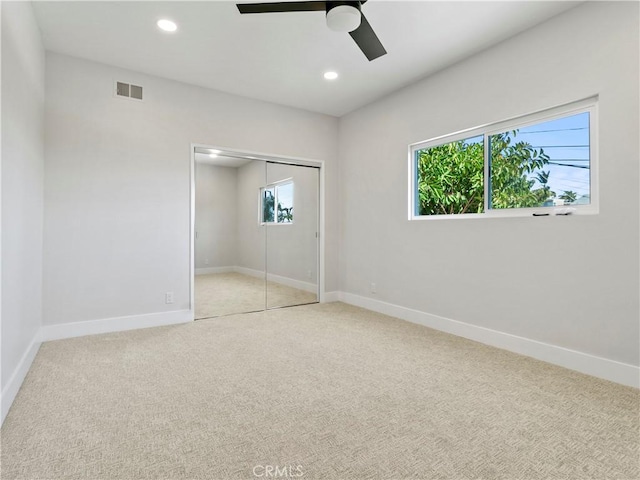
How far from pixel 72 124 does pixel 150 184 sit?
848mm

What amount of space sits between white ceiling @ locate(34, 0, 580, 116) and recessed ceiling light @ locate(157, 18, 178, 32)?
0.04 metres

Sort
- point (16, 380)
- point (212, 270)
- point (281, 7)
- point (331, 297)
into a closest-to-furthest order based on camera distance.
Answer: point (281, 7) → point (16, 380) → point (212, 270) → point (331, 297)

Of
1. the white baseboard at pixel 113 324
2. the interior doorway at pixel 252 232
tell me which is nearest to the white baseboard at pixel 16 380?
the white baseboard at pixel 113 324

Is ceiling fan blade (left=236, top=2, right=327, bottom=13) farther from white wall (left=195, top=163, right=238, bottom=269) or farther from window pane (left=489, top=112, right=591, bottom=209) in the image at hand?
white wall (left=195, top=163, right=238, bottom=269)

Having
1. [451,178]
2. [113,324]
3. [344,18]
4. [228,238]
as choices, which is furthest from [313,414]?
[228,238]

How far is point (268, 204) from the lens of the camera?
14.9 ft

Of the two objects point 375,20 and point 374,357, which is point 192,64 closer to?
point 375,20

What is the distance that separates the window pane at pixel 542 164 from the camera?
2566mm

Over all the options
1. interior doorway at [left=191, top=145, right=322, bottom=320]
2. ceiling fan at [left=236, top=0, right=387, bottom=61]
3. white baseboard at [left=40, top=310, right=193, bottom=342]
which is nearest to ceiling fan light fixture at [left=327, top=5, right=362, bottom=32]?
ceiling fan at [left=236, top=0, right=387, bottom=61]

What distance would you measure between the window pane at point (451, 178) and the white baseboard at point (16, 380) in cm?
372

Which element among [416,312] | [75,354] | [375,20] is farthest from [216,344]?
[375,20]

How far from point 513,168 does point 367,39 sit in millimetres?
1773

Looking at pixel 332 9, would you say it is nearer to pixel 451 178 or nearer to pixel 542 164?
pixel 542 164

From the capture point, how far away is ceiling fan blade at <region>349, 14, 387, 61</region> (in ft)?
6.81
